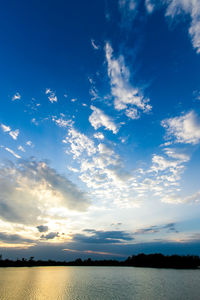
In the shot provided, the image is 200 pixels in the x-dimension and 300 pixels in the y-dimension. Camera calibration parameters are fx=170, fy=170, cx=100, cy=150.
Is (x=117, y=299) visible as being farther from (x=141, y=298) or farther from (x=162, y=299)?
(x=162, y=299)

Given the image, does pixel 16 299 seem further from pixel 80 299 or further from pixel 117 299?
pixel 117 299

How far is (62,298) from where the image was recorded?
56.2 metres

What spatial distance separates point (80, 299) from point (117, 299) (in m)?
11.7

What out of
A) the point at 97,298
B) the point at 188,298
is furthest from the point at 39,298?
the point at 188,298

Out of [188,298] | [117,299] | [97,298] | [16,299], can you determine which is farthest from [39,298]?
[188,298]

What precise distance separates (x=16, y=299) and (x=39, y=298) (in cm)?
726

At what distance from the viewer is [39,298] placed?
184 ft

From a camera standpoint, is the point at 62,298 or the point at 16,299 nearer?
the point at 16,299

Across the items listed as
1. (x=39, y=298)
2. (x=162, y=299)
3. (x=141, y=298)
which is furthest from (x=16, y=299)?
(x=162, y=299)

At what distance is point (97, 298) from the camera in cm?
5500

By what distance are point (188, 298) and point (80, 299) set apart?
33925 millimetres

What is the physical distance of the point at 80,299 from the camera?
54.1 m

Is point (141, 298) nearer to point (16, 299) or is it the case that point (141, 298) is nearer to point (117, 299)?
point (117, 299)

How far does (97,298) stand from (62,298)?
38.3ft
